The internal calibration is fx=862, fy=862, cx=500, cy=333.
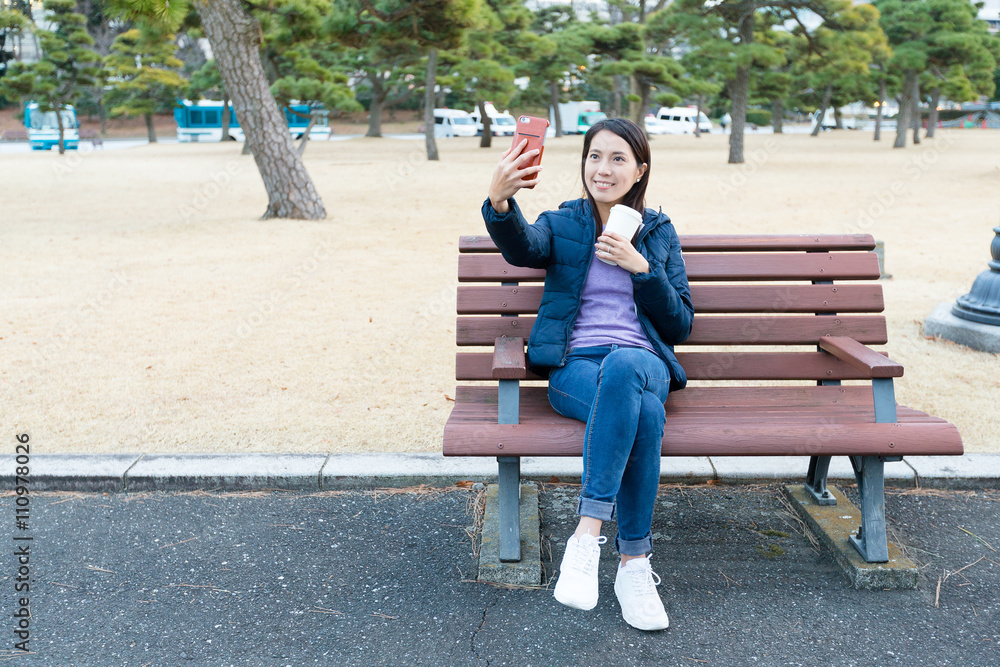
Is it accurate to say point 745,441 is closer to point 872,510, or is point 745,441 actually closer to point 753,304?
point 872,510

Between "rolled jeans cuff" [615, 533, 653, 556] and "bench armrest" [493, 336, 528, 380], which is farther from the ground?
"bench armrest" [493, 336, 528, 380]

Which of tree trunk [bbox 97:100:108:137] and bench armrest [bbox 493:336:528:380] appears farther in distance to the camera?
tree trunk [bbox 97:100:108:137]

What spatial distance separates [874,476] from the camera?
2.68 m

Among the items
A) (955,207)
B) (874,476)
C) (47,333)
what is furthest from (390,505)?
(955,207)

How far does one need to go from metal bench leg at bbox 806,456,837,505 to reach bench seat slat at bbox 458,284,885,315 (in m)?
0.55

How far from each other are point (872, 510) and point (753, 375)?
0.63m

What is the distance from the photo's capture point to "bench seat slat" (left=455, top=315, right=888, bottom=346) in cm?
308

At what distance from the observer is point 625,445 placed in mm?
2402

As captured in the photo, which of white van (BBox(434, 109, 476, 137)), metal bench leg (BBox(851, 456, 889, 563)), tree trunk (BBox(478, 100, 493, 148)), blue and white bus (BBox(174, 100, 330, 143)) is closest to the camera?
metal bench leg (BBox(851, 456, 889, 563))

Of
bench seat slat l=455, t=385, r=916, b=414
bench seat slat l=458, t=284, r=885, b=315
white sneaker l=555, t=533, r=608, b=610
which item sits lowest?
white sneaker l=555, t=533, r=608, b=610

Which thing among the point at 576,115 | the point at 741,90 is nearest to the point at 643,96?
the point at 741,90

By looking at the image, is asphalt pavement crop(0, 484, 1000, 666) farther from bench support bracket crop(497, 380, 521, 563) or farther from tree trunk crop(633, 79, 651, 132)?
tree trunk crop(633, 79, 651, 132)

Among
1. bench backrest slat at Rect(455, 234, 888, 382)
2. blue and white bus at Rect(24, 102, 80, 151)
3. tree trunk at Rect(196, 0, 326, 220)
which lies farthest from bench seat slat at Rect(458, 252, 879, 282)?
blue and white bus at Rect(24, 102, 80, 151)

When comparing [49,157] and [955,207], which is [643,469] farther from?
[49,157]
